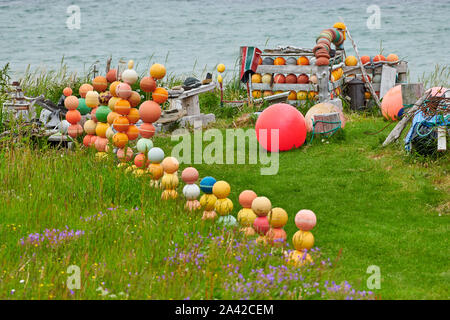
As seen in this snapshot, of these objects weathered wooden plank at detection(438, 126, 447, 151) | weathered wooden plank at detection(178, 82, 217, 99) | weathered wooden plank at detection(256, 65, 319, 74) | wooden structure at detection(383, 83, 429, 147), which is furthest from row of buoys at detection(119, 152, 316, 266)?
weathered wooden plank at detection(256, 65, 319, 74)

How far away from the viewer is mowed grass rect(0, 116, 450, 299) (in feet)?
16.2

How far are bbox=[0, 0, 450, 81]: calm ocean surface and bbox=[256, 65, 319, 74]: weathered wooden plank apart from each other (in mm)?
11853

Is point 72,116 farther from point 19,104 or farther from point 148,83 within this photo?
point 148,83

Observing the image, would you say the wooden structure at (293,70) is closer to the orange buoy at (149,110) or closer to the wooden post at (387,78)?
the wooden post at (387,78)

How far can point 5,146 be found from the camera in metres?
9.48

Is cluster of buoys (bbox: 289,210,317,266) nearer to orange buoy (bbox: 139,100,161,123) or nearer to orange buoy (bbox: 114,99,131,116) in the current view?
orange buoy (bbox: 139,100,161,123)

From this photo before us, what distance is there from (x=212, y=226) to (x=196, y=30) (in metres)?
38.7

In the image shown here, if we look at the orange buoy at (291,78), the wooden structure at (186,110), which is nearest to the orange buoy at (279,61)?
the orange buoy at (291,78)

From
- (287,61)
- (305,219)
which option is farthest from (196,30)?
(305,219)

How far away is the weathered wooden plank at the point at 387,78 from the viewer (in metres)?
13.8

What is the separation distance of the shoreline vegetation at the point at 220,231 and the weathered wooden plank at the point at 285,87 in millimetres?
3396

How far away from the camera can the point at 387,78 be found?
13.9 m
